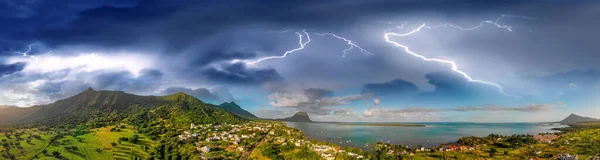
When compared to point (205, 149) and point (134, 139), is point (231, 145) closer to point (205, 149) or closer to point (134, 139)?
point (205, 149)

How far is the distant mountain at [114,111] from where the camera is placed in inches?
1746

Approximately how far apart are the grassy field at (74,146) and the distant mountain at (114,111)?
853cm

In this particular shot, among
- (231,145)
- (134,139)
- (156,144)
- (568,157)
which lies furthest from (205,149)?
(568,157)

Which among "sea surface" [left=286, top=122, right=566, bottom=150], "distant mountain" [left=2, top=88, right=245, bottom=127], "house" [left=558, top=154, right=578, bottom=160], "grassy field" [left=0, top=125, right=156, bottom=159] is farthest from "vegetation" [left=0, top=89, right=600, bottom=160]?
"sea surface" [left=286, top=122, right=566, bottom=150]

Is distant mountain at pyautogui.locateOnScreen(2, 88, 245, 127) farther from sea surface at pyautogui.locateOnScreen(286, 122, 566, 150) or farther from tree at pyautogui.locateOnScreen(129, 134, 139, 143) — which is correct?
sea surface at pyautogui.locateOnScreen(286, 122, 566, 150)

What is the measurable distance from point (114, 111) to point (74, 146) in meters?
29.2

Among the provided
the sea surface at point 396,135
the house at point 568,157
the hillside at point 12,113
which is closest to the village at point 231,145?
the sea surface at point 396,135

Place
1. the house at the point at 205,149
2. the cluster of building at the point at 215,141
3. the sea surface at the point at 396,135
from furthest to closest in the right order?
1. the sea surface at the point at 396,135
2. the cluster of building at the point at 215,141
3. the house at the point at 205,149

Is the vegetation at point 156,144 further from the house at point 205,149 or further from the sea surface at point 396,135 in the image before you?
the sea surface at point 396,135

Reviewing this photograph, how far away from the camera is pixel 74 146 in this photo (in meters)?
32.2

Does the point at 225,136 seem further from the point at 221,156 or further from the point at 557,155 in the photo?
Result: the point at 557,155

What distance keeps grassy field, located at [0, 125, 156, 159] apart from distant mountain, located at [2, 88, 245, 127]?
8.53 m

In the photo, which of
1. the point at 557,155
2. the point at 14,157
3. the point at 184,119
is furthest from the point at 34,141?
the point at 557,155

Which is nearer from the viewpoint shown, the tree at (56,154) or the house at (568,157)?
the house at (568,157)
